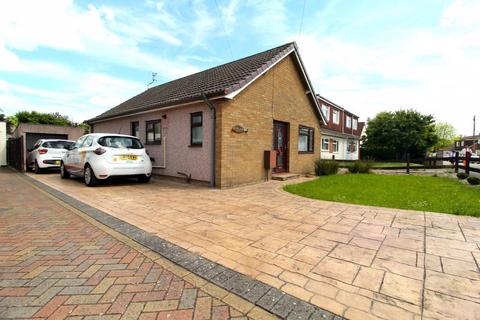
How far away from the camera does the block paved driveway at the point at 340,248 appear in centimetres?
216

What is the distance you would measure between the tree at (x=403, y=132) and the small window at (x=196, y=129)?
25.9m

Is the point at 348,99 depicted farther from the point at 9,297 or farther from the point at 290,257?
the point at 9,297

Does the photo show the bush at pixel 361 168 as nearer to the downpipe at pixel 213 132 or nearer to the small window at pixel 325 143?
the downpipe at pixel 213 132

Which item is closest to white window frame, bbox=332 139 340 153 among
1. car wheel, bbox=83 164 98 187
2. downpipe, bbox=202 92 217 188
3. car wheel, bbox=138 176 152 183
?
downpipe, bbox=202 92 217 188

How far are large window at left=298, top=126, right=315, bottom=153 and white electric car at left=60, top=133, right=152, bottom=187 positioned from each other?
7626 millimetres

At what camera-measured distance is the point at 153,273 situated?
2.63 metres

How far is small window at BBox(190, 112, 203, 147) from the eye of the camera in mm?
8812

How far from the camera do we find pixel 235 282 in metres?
2.44

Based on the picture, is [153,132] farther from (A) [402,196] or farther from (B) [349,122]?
(B) [349,122]

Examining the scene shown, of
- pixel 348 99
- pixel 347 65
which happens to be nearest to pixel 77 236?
pixel 347 65

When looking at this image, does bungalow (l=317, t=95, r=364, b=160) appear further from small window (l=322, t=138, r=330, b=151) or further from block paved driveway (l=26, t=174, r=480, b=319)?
block paved driveway (l=26, t=174, r=480, b=319)

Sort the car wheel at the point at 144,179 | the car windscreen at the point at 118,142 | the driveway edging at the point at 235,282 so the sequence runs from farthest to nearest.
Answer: the car wheel at the point at 144,179 < the car windscreen at the point at 118,142 < the driveway edging at the point at 235,282

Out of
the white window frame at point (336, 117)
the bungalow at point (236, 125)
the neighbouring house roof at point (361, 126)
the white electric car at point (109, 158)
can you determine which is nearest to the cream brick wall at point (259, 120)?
the bungalow at point (236, 125)

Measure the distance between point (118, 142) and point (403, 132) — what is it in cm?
2901
